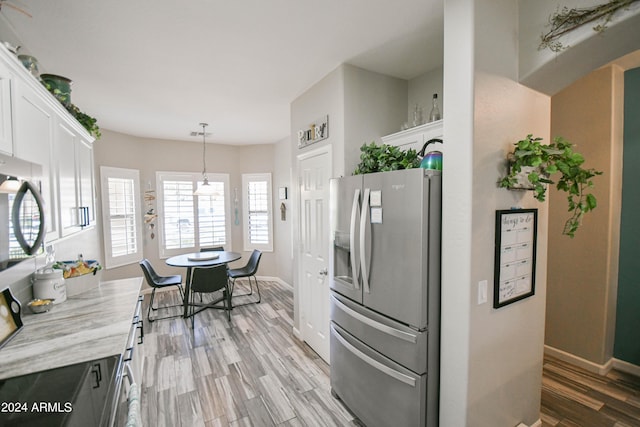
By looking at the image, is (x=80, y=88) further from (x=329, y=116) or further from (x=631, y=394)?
(x=631, y=394)

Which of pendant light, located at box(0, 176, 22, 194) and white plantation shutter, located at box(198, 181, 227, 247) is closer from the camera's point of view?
pendant light, located at box(0, 176, 22, 194)

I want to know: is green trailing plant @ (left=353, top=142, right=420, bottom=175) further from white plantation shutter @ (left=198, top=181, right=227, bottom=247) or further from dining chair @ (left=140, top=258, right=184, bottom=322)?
white plantation shutter @ (left=198, top=181, right=227, bottom=247)

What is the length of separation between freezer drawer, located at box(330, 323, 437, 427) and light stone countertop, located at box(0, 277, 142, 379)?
1504 mm

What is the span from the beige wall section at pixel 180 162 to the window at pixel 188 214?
5.3 inches

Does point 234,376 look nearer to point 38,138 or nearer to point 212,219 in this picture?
point 38,138

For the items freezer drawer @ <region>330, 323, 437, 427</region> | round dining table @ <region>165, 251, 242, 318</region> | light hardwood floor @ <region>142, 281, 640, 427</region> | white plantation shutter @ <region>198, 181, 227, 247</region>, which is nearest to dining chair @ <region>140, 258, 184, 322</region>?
round dining table @ <region>165, 251, 242, 318</region>

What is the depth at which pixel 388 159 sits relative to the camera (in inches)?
78.6

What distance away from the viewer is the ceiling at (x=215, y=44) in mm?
1777

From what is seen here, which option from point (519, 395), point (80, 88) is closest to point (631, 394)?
point (519, 395)

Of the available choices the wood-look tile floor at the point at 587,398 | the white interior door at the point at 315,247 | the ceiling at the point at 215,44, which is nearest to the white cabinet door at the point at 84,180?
the ceiling at the point at 215,44

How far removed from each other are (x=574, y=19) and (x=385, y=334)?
6.91 feet

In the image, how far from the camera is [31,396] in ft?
3.70

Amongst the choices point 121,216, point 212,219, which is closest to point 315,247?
point 212,219

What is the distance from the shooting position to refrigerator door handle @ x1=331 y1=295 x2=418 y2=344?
66.0 inches
